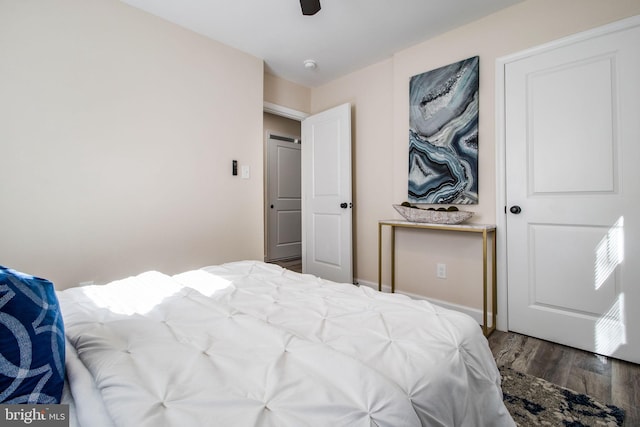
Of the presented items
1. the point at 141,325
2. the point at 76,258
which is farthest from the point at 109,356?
the point at 76,258

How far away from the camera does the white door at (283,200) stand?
4754 millimetres

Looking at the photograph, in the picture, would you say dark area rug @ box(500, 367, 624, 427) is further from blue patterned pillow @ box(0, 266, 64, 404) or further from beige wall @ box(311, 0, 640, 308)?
blue patterned pillow @ box(0, 266, 64, 404)

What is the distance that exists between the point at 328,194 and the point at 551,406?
8.37ft

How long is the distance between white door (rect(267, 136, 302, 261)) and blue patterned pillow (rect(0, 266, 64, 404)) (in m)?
4.06

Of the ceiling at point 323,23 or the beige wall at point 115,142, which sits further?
the ceiling at point 323,23

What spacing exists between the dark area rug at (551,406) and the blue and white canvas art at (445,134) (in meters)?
1.33

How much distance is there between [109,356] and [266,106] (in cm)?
305

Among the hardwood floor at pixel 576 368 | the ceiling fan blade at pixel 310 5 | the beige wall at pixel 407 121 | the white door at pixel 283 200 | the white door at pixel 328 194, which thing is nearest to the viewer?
the hardwood floor at pixel 576 368

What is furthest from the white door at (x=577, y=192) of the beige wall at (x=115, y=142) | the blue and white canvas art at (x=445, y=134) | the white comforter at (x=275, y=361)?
the beige wall at (x=115, y=142)

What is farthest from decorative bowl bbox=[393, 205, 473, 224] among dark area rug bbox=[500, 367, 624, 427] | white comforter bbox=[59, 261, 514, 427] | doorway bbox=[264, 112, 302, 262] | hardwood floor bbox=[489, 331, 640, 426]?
doorway bbox=[264, 112, 302, 262]

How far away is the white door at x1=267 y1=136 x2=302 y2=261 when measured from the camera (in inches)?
187

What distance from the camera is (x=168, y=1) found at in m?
2.19

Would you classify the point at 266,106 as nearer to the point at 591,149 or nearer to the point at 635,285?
the point at 591,149

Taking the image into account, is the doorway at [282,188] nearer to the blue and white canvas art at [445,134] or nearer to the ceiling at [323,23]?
the ceiling at [323,23]
